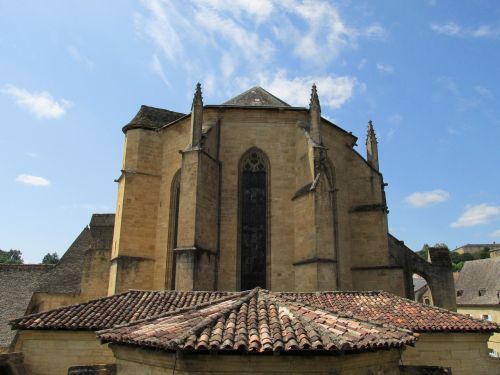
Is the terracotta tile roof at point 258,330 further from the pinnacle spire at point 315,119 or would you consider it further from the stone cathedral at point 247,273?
the pinnacle spire at point 315,119

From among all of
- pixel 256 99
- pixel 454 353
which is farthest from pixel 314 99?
pixel 454 353

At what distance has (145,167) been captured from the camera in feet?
58.7

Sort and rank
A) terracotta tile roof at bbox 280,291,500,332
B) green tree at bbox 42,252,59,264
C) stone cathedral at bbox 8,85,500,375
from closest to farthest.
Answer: stone cathedral at bbox 8,85,500,375, terracotta tile roof at bbox 280,291,500,332, green tree at bbox 42,252,59,264

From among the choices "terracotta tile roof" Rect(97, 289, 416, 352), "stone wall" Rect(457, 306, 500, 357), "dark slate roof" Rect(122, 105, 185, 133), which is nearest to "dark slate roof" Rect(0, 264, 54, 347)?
"dark slate roof" Rect(122, 105, 185, 133)

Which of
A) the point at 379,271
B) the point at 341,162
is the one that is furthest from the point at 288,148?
the point at 379,271

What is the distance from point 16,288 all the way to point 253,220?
16463 mm

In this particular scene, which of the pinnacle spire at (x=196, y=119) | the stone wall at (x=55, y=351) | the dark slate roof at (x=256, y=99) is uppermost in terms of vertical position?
the dark slate roof at (x=256, y=99)

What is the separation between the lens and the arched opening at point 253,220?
51.1ft

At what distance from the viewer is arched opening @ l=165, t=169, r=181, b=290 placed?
16294 mm

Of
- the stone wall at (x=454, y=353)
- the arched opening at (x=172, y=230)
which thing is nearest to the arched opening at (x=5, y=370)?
the arched opening at (x=172, y=230)

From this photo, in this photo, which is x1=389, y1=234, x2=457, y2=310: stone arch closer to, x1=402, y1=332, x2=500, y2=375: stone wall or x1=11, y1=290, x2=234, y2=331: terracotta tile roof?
x1=402, y1=332, x2=500, y2=375: stone wall

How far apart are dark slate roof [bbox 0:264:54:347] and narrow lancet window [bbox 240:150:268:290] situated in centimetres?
1290

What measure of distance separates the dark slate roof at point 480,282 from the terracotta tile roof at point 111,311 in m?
30.3

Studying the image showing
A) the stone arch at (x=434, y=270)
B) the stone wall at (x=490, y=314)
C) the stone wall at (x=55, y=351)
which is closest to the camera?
the stone wall at (x=55, y=351)
